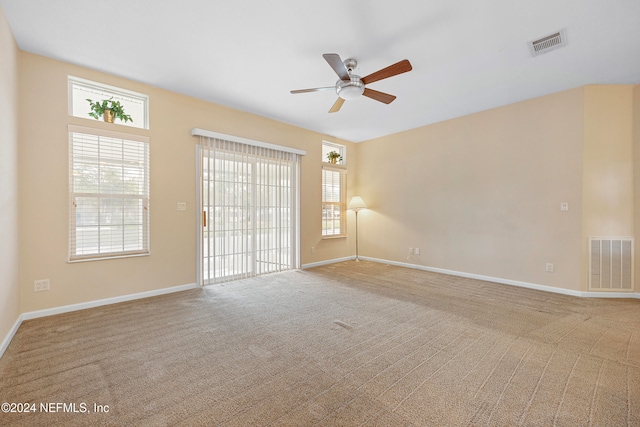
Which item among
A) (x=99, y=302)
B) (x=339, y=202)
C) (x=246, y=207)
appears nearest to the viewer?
(x=99, y=302)

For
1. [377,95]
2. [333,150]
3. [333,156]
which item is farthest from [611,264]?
[333,150]

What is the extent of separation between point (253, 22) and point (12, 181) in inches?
110

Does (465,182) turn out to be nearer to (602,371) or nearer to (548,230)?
(548,230)

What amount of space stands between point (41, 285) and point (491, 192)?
631cm

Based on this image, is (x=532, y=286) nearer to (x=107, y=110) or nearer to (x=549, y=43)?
(x=549, y=43)

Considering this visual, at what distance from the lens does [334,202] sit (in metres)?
6.39

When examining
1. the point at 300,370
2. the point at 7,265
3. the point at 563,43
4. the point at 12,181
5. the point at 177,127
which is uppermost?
the point at 563,43

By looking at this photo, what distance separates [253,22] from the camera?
→ 254 centimetres

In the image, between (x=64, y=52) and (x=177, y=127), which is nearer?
(x=64, y=52)

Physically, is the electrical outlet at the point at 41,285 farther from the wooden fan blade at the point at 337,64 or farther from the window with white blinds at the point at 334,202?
the window with white blinds at the point at 334,202

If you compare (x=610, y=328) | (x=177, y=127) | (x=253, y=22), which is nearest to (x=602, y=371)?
(x=610, y=328)

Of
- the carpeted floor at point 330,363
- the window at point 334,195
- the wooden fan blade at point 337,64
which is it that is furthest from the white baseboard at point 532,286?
the wooden fan blade at point 337,64

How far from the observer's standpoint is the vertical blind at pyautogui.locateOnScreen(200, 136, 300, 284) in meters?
4.36

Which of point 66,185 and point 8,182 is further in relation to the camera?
point 66,185
